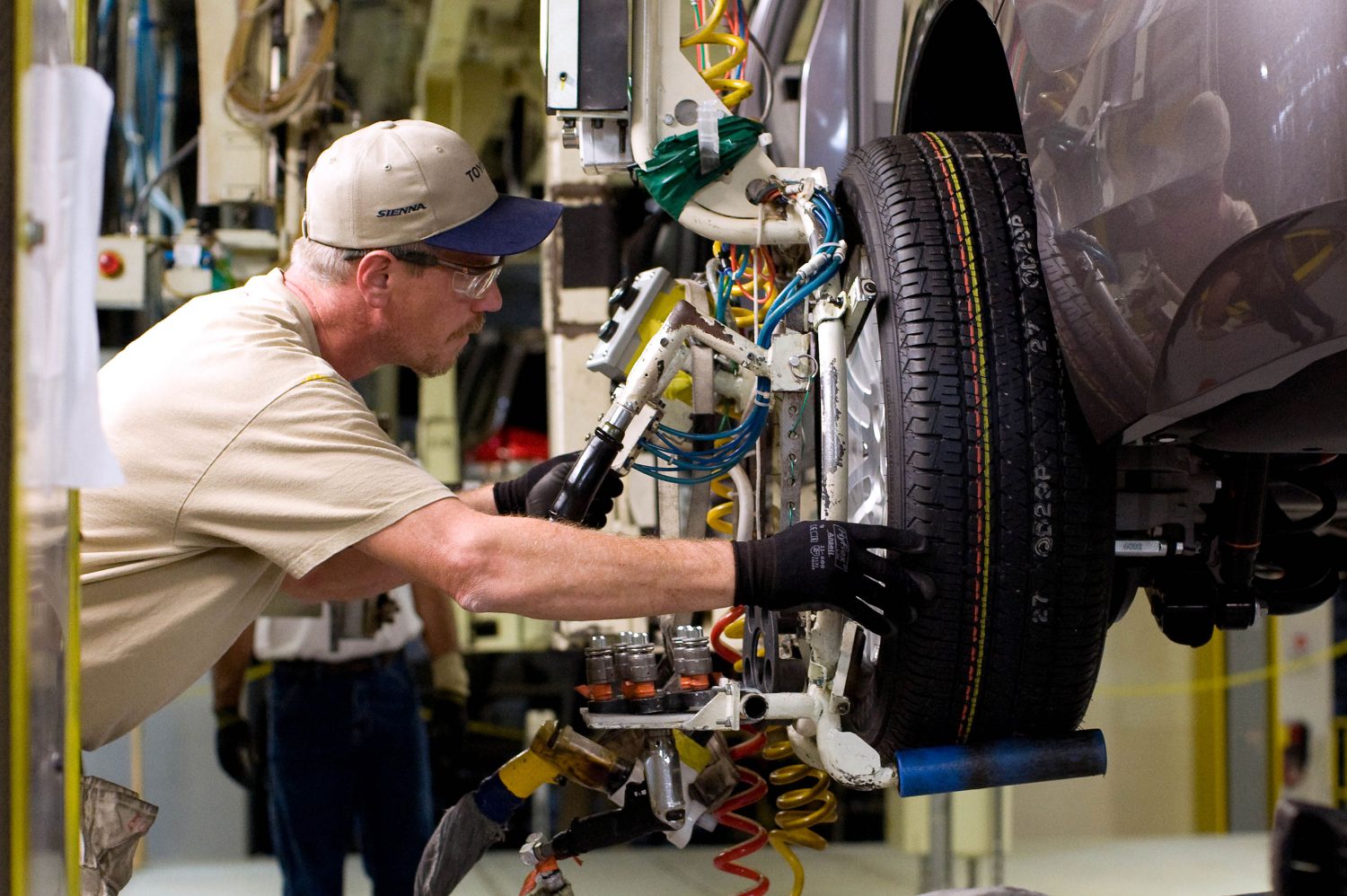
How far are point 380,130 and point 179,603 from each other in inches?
32.9

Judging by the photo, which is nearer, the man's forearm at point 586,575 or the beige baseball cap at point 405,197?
the man's forearm at point 586,575

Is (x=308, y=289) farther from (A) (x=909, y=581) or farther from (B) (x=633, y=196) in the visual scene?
(B) (x=633, y=196)

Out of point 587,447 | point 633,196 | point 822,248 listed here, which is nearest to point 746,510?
point 587,447

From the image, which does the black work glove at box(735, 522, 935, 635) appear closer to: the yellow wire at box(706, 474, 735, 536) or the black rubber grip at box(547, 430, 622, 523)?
the black rubber grip at box(547, 430, 622, 523)

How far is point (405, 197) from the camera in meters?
2.17

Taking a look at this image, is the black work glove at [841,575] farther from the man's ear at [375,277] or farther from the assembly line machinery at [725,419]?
the man's ear at [375,277]

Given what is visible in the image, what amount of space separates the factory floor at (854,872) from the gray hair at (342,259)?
2.95 m

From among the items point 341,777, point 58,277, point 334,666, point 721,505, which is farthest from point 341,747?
point 58,277

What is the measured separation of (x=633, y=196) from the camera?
4281 millimetres

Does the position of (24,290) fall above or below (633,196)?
below

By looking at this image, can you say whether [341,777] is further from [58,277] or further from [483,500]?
[58,277]

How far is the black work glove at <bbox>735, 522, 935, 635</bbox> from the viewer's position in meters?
1.79

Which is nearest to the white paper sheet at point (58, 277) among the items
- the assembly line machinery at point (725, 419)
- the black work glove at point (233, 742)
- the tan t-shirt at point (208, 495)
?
the tan t-shirt at point (208, 495)

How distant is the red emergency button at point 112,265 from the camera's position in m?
4.55
